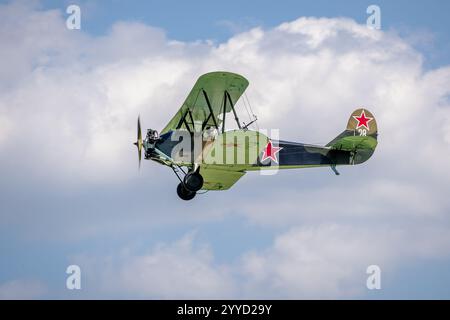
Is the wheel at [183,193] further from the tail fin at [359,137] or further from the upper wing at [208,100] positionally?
the tail fin at [359,137]

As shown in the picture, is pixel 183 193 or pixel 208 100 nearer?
pixel 208 100

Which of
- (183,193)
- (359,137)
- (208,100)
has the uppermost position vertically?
(208,100)

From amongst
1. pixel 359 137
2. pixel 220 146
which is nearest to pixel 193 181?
pixel 220 146

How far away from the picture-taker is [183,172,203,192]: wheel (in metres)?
22.5

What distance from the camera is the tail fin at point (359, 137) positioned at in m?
23.8

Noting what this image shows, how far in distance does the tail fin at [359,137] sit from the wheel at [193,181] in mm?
4176

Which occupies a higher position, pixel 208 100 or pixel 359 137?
pixel 208 100

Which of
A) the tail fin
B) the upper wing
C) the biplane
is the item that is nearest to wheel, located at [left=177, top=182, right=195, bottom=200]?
the biplane

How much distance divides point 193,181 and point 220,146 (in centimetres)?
121

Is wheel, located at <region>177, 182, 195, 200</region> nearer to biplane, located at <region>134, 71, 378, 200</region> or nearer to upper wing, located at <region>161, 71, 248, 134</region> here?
biplane, located at <region>134, 71, 378, 200</region>

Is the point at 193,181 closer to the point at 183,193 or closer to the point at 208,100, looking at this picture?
the point at 183,193

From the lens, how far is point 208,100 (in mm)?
23000

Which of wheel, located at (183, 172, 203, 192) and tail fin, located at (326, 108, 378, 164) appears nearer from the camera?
wheel, located at (183, 172, 203, 192)
